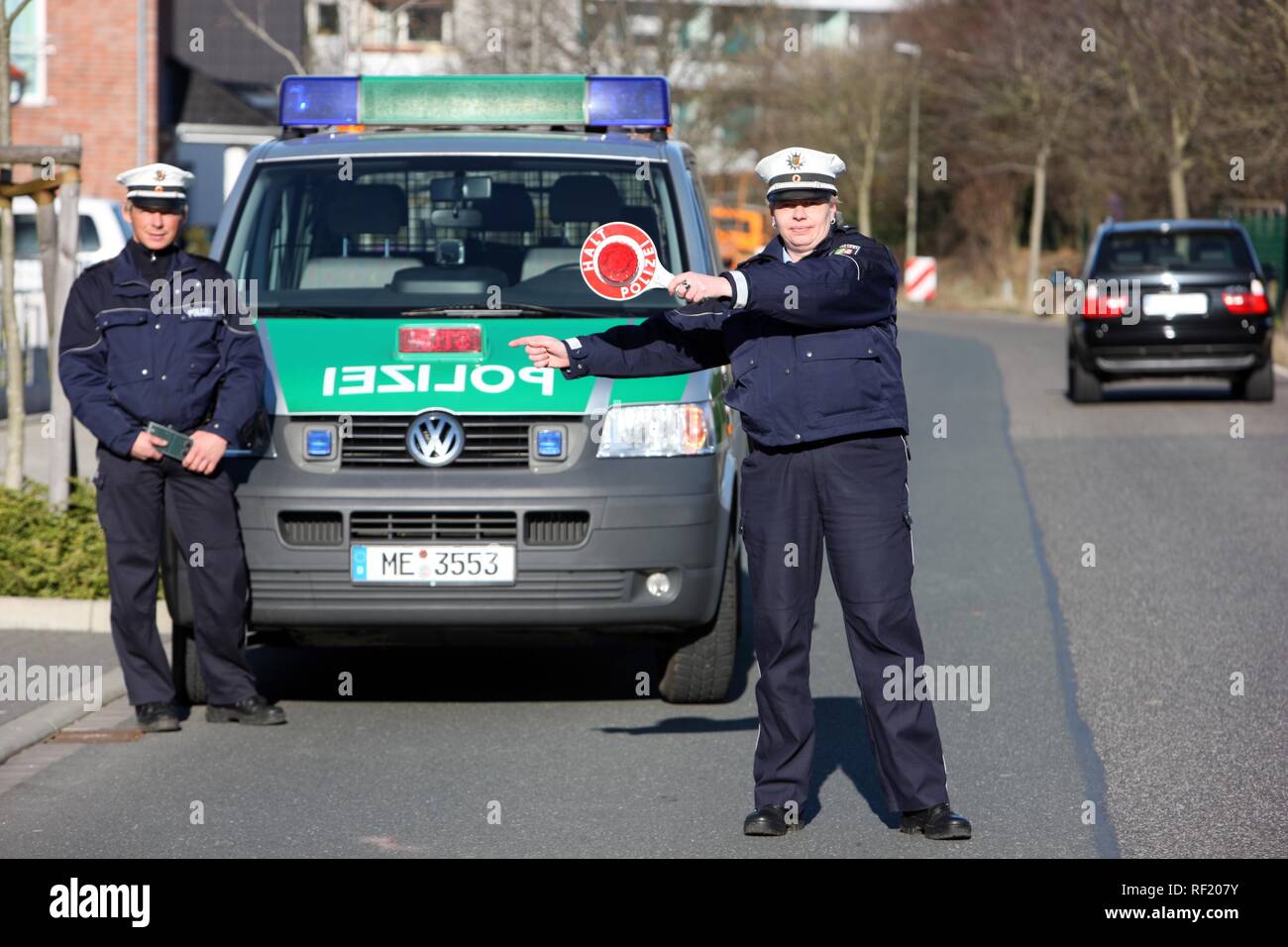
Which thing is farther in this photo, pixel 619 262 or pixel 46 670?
pixel 46 670

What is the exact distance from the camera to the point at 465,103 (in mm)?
8766

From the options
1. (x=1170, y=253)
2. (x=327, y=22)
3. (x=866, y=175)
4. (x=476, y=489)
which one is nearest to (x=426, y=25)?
(x=327, y=22)

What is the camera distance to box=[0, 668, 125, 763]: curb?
277 inches

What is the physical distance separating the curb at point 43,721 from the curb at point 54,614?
1.05m

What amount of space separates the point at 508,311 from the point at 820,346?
2.12 metres

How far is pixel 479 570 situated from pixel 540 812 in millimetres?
1162

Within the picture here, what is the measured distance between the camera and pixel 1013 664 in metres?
8.41

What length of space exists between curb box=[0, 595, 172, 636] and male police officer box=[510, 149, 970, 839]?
3.78 meters

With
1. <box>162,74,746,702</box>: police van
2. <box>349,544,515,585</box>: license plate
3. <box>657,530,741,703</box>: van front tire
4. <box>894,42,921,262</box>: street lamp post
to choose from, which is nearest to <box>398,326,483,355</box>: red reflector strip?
<box>162,74,746,702</box>: police van

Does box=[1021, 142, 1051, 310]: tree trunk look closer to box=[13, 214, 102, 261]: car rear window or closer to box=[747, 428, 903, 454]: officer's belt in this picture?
box=[13, 214, 102, 261]: car rear window

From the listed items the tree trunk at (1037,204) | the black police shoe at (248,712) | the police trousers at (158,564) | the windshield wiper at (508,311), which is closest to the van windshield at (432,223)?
the windshield wiper at (508,311)

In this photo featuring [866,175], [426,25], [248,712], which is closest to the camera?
[248,712]

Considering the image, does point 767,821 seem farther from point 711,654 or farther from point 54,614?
point 54,614

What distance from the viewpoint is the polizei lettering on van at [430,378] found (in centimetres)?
711
